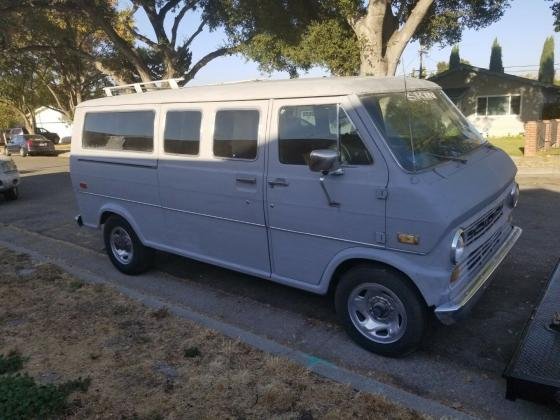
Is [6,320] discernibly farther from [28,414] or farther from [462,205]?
[462,205]

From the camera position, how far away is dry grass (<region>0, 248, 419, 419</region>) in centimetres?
326

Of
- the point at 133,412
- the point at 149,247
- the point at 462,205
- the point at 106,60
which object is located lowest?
the point at 133,412

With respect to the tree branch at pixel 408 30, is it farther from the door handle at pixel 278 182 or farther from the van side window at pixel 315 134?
the door handle at pixel 278 182

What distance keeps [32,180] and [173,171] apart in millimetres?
13887

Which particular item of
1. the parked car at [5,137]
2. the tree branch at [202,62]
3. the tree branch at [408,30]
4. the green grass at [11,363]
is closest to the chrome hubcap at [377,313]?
the green grass at [11,363]

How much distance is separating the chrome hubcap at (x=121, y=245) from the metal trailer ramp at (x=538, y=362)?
4460mm

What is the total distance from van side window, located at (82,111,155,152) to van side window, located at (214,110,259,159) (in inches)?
42.0

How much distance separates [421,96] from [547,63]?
37.7 m

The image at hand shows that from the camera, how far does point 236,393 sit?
3.45 meters

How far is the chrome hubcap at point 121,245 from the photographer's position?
6074 mm

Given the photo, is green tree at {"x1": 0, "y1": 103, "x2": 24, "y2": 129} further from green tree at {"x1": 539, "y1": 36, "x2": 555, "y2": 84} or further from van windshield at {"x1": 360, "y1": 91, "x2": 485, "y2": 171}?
van windshield at {"x1": 360, "y1": 91, "x2": 485, "y2": 171}

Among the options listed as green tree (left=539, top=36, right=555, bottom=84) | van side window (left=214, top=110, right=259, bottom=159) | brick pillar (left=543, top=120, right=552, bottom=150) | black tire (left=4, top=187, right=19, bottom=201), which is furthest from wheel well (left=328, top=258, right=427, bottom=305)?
green tree (left=539, top=36, right=555, bottom=84)

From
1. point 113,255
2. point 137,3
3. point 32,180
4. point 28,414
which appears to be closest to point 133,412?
point 28,414

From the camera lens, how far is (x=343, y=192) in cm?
383
